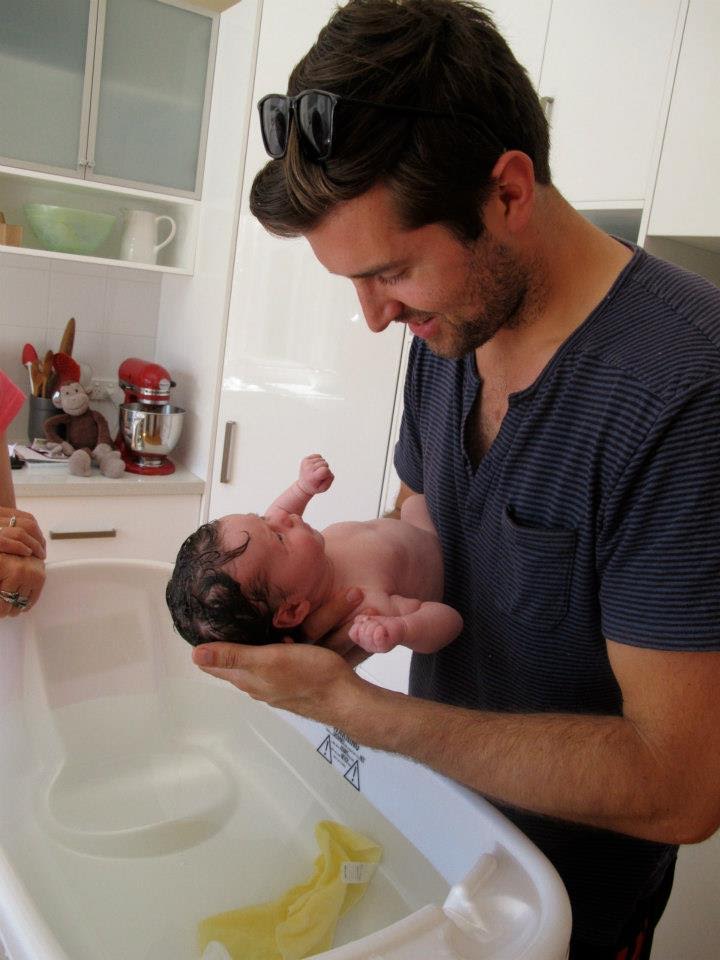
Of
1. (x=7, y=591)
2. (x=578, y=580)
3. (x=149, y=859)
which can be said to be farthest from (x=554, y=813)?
(x=7, y=591)

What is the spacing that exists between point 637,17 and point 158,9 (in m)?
1.57

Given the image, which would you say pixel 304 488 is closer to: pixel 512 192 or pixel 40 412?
pixel 512 192

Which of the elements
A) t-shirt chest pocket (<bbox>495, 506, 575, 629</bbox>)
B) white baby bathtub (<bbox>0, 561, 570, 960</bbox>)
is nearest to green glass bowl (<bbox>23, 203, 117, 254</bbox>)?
white baby bathtub (<bbox>0, 561, 570, 960</bbox>)

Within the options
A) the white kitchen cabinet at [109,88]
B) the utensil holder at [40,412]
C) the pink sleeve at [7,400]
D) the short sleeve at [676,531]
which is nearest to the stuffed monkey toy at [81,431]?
the utensil holder at [40,412]

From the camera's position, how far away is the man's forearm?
0.81 m

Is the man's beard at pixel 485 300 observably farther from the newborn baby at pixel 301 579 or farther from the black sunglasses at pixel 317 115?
the newborn baby at pixel 301 579

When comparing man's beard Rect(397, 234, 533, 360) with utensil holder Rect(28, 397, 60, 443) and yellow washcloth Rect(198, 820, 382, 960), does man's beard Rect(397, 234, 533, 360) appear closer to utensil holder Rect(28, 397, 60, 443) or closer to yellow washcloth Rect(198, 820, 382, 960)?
yellow washcloth Rect(198, 820, 382, 960)

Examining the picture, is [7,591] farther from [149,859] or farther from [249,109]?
[249,109]

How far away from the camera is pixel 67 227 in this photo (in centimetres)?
256

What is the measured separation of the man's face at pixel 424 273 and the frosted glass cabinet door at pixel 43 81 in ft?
6.32

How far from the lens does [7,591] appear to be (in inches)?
47.4

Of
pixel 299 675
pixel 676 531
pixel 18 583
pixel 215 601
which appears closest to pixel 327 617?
pixel 215 601

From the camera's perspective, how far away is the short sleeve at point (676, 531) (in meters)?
0.77

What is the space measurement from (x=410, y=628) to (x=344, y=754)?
0.61 feet
